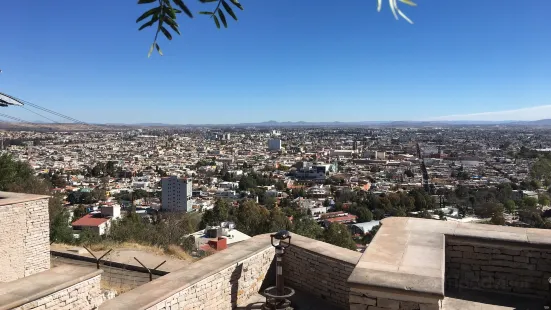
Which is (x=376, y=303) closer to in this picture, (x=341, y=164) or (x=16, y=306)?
(x=16, y=306)

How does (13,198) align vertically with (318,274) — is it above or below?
above

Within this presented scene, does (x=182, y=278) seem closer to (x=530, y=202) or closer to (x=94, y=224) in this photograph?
(x=94, y=224)

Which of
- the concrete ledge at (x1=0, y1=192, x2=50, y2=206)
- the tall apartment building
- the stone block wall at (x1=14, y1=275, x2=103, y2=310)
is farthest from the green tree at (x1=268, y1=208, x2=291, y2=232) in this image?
the tall apartment building

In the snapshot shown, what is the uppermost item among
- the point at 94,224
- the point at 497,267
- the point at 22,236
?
the point at 497,267

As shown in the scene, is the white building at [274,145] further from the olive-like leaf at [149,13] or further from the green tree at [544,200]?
the olive-like leaf at [149,13]

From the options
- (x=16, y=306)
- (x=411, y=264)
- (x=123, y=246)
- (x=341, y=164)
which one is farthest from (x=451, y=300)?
(x=341, y=164)

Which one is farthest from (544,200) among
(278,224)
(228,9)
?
(228,9)

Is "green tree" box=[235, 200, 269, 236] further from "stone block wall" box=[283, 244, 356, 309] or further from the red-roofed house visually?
"stone block wall" box=[283, 244, 356, 309]

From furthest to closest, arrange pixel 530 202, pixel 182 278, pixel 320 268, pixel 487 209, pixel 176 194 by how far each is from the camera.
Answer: pixel 176 194 → pixel 487 209 → pixel 530 202 → pixel 320 268 → pixel 182 278
